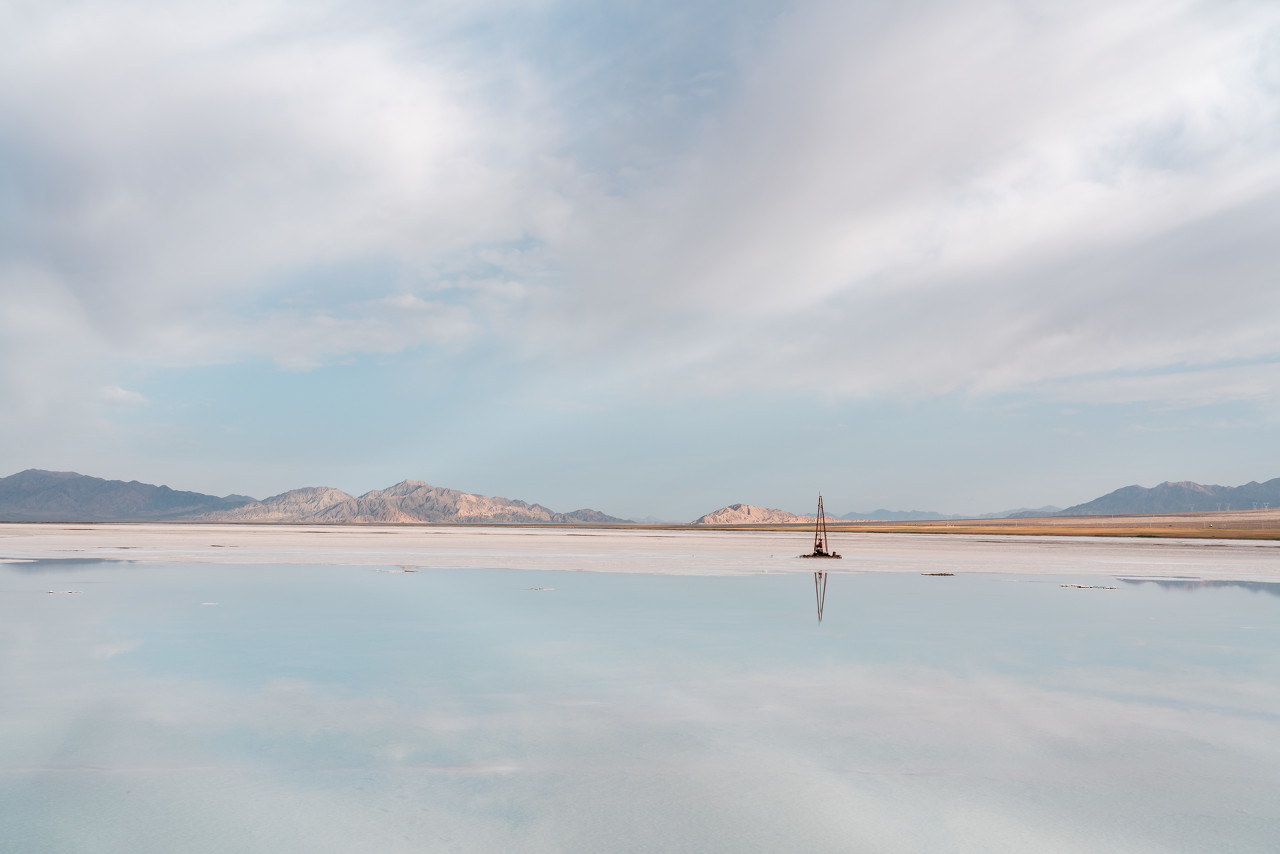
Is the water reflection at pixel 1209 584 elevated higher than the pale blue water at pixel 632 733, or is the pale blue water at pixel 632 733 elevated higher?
the pale blue water at pixel 632 733

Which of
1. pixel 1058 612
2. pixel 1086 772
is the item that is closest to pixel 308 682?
pixel 1086 772

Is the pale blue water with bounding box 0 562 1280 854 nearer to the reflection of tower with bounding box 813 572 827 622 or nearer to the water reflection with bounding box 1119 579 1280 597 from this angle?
the reflection of tower with bounding box 813 572 827 622

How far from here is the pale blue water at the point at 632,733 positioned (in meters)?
6.20

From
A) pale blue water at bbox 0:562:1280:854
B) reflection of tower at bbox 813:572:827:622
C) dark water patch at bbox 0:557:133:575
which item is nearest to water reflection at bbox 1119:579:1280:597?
pale blue water at bbox 0:562:1280:854

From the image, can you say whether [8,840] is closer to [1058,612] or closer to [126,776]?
[126,776]

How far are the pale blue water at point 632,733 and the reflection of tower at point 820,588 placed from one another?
3.38m

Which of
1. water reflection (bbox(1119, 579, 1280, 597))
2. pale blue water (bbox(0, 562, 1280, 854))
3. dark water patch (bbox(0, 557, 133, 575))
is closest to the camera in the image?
pale blue water (bbox(0, 562, 1280, 854))

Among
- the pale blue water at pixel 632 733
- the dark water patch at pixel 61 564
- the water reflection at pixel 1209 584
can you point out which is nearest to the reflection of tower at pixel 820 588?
the pale blue water at pixel 632 733

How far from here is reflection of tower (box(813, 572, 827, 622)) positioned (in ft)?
70.0

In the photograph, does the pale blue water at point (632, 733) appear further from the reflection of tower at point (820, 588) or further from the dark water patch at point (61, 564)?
the dark water patch at point (61, 564)

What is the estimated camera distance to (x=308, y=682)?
1100 centimetres

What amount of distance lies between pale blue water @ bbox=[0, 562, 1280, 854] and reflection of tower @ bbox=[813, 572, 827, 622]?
11.1ft

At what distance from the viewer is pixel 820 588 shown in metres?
25.7

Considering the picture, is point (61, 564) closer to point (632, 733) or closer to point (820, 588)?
point (820, 588)
